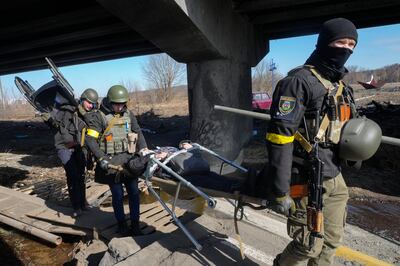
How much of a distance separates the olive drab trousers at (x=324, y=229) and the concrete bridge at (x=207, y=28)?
444 centimetres

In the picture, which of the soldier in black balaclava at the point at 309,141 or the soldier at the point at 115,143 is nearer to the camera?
the soldier in black balaclava at the point at 309,141

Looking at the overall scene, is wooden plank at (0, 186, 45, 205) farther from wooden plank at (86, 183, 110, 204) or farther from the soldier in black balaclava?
the soldier in black balaclava

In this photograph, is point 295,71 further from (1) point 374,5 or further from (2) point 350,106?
(1) point 374,5

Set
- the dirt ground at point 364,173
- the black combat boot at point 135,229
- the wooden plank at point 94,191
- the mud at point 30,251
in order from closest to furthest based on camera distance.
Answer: the black combat boot at point 135,229
the mud at point 30,251
the dirt ground at point 364,173
the wooden plank at point 94,191

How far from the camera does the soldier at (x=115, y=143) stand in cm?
416

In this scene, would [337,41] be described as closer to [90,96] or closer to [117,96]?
[117,96]

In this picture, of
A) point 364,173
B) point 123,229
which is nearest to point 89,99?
point 123,229

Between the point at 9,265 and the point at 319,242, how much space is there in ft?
13.4

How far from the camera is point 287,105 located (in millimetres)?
Answer: 2309

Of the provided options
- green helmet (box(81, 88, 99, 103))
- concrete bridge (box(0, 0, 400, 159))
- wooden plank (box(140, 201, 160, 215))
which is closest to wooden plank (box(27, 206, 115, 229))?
wooden plank (box(140, 201, 160, 215))

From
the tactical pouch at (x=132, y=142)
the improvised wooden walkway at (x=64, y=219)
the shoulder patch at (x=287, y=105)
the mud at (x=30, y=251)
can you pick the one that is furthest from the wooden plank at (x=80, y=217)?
the shoulder patch at (x=287, y=105)

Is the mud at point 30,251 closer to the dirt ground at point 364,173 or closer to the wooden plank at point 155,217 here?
the wooden plank at point 155,217

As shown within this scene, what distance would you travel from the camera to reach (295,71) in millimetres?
2451

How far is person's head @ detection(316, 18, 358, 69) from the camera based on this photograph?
7.66ft
